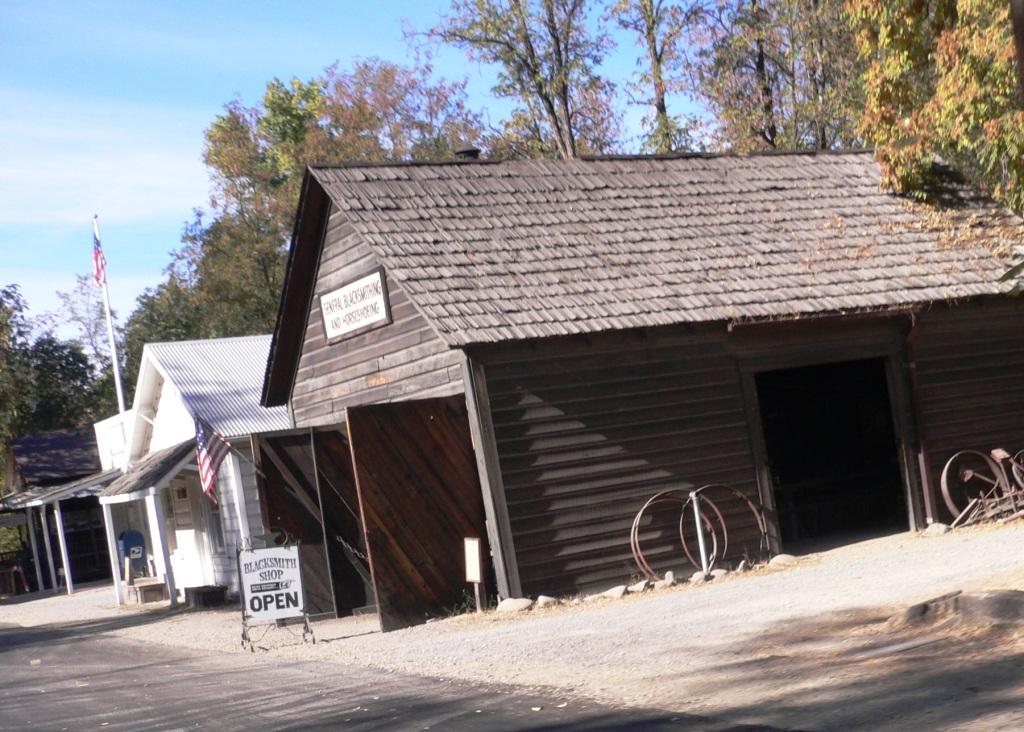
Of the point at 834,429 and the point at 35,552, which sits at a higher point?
the point at 834,429

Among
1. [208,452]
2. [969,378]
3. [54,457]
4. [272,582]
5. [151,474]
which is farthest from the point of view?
[54,457]

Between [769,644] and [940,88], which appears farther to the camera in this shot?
[940,88]

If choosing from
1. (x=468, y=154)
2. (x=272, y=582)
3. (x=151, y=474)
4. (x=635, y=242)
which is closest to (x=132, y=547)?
(x=151, y=474)

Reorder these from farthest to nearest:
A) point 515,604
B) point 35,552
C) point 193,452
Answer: point 35,552 < point 193,452 < point 515,604

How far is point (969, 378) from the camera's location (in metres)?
17.7

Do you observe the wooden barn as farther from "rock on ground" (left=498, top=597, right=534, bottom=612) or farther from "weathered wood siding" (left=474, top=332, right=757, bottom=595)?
"rock on ground" (left=498, top=597, right=534, bottom=612)

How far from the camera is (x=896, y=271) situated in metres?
17.3

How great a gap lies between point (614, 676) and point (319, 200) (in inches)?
389

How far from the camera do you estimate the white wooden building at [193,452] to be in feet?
79.0

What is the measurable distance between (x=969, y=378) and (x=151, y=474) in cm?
1522

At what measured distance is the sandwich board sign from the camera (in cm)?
1484

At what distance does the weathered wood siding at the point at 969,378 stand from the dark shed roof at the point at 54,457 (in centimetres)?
3187

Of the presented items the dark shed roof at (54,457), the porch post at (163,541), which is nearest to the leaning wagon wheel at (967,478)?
the porch post at (163,541)

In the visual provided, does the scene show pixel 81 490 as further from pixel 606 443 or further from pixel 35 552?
pixel 606 443
